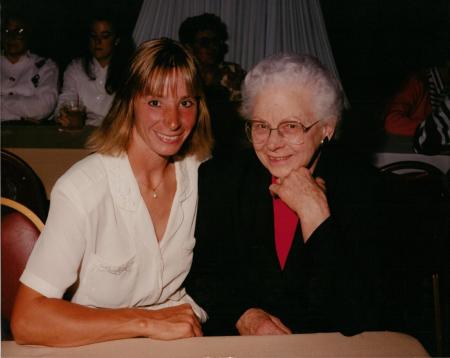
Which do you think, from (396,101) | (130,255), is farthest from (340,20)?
(130,255)

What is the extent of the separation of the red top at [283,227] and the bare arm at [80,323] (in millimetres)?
439

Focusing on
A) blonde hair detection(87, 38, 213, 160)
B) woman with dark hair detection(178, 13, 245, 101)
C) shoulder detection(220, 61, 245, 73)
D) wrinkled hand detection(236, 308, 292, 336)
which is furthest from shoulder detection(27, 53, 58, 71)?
wrinkled hand detection(236, 308, 292, 336)

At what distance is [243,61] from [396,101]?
1151 mm

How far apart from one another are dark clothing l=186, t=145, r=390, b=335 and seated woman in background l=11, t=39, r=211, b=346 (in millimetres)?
59

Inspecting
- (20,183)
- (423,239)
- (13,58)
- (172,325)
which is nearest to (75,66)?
(13,58)

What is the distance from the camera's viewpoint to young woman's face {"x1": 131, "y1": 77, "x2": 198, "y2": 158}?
1.20 meters

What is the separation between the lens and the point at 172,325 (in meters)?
0.92

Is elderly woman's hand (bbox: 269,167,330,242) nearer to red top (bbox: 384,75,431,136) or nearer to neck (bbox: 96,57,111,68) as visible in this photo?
red top (bbox: 384,75,431,136)

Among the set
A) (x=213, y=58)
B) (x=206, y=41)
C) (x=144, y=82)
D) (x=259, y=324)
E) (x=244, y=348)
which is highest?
(x=206, y=41)

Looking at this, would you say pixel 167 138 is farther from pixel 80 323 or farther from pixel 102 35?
pixel 102 35

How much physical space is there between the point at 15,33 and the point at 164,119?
2.08 meters

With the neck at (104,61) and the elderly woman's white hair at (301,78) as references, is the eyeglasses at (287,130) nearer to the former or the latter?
the elderly woman's white hair at (301,78)

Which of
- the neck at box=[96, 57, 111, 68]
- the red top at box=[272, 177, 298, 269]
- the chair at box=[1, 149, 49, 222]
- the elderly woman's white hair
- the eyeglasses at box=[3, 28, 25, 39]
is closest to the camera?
the elderly woman's white hair

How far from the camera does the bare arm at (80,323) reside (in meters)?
0.90
